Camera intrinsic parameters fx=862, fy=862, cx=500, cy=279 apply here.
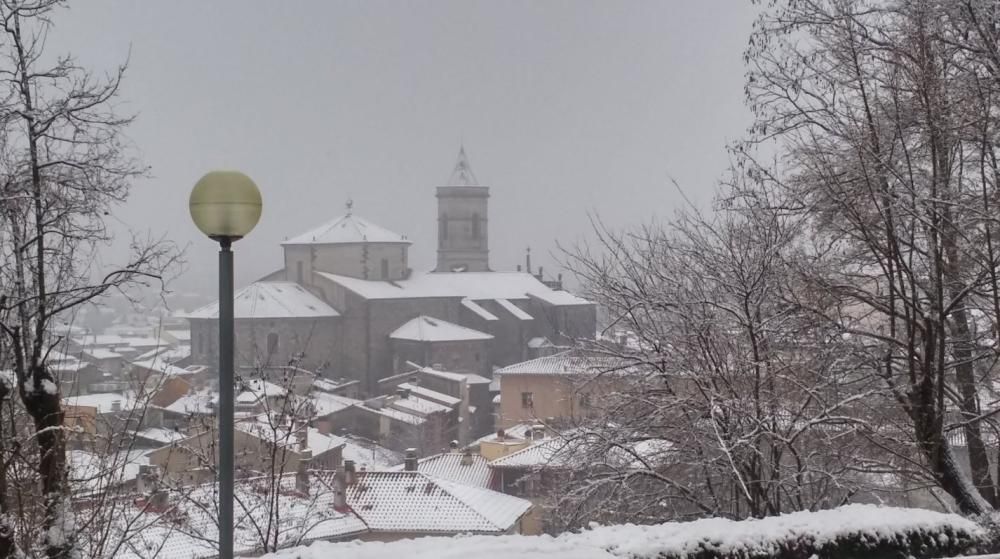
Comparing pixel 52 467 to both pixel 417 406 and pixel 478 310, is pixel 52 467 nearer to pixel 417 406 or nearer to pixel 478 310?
pixel 417 406

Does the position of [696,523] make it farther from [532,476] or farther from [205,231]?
[532,476]

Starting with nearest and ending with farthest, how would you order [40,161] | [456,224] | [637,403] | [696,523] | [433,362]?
[696,523] < [40,161] < [637,403] < [433,362] < [456,224]

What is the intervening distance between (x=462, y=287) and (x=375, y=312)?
7.50m

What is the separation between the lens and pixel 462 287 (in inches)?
2048

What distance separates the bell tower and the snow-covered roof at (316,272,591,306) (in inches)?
377

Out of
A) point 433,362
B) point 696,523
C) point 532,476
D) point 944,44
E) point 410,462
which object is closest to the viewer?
point 696,523

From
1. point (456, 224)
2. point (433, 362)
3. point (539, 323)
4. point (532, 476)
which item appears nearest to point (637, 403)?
point (532, 476)

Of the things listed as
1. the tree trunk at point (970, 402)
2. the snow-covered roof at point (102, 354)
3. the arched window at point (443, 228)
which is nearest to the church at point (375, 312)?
the arched window at point (443, 228)

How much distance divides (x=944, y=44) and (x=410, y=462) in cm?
1908

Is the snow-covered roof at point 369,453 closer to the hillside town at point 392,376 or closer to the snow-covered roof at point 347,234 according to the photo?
the hillside town at point 392,376

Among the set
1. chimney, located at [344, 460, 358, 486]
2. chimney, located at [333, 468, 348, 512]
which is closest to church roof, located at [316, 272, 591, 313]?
chimney, located at [344, 460, 358, 486]

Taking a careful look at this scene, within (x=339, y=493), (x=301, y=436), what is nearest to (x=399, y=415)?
(x=301, y=436)

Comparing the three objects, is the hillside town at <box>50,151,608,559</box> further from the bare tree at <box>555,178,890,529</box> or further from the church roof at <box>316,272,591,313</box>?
the bare tree at <box>555,178,890,529</box>

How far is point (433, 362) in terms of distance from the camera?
143ft
